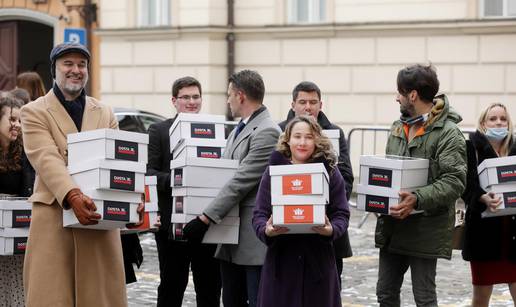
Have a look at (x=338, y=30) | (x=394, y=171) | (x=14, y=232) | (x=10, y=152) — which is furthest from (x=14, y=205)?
(x=338, y=30)

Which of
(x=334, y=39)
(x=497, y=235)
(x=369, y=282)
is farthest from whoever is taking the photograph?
(x=334, y=39)

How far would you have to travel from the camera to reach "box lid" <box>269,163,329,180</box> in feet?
20.0

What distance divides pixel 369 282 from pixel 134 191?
15.4ft

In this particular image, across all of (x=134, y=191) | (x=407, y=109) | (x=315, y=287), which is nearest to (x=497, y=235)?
(x=407, y=109)

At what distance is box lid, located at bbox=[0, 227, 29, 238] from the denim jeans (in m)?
2.41

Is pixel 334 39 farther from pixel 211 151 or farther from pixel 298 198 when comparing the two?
pixel 298 198

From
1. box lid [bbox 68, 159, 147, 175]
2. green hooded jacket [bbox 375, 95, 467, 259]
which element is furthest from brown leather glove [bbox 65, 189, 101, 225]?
green hooded jacket [bbox 375, 95, 467, 259]

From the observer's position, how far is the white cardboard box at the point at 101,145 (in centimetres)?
626

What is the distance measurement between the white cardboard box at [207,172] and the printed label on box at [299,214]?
1116 mm

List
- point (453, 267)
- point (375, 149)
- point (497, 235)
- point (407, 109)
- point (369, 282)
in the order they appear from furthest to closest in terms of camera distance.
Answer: point (375, 149)
point (453, 267)
point (369, 282)
point (497, 235)
point (407, 109)

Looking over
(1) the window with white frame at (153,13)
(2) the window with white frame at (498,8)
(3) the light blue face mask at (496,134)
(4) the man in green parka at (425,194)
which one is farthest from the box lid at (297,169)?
(1) the window with white frame at (153,13)

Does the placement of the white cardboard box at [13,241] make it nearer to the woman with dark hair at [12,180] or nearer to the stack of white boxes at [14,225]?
the stack of white boxes at [14,225]

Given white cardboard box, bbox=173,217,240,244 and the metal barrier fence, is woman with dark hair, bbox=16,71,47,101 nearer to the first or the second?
white cardboard box, bbox=173,217,240,244

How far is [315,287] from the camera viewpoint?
247 inches
